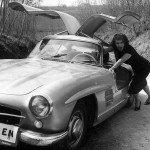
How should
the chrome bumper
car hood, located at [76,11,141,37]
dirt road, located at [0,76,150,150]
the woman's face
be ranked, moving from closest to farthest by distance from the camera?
the chrome bumper
dirt road, located at [0,76,150,150]
car hood, located at [76,11,141,37]
the woman's face

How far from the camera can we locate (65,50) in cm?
423

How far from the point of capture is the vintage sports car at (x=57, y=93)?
2.54m

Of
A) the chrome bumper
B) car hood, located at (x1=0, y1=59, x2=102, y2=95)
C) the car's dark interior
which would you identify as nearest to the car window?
car hood, located at (x1=0, y1=59, x2=102, y2=95)

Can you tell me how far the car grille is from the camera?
2.60m

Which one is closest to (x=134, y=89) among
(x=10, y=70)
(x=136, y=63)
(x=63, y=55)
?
(x=136, y=63)

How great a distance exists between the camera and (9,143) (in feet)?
8.24

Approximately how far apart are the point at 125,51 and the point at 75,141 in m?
2.17

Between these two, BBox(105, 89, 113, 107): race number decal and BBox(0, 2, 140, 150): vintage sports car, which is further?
BBox(105, 89, 113, 107): race number decal

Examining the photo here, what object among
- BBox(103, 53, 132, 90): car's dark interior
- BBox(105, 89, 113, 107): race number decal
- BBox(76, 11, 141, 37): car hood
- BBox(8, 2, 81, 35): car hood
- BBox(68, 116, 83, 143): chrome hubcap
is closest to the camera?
BBox(68, 116, 83, 143): chrome hubcap

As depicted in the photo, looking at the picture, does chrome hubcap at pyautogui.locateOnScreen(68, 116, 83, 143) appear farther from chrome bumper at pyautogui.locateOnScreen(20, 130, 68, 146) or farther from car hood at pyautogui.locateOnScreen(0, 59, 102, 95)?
car hood at pyautogui.locateOnScreen(0, 59, 102, 95)

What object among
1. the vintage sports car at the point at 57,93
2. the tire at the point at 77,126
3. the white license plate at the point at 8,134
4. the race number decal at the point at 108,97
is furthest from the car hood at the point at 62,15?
the white license plate at the point at 8,134

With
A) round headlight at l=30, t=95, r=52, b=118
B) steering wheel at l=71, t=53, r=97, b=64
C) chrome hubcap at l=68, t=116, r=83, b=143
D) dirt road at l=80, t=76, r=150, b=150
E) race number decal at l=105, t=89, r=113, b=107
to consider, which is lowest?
dirt road at l=80, t=76, r=150, b=150

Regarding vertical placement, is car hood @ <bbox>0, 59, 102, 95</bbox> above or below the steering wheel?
below

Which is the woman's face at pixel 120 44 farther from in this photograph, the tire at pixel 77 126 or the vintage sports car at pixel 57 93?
the tire at pixel 77 126
